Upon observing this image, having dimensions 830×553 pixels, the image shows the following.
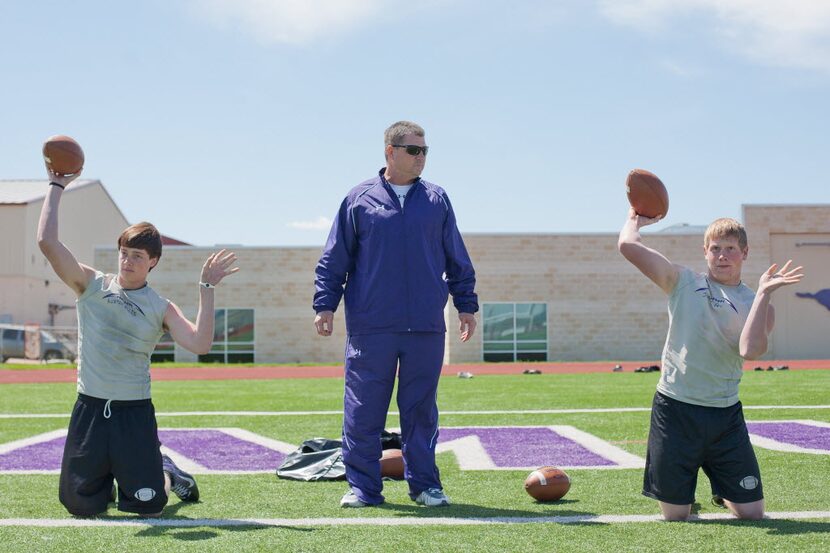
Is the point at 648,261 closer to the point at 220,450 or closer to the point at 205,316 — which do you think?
the point at 205,316

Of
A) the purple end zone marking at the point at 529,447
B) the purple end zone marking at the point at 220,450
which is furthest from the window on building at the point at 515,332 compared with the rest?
the purple end zone marking at the point at 220,450

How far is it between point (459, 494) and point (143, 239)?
2.33 metres

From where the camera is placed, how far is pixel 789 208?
125 ft

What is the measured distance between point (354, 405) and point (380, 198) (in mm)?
1171

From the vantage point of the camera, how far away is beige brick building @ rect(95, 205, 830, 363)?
123ft

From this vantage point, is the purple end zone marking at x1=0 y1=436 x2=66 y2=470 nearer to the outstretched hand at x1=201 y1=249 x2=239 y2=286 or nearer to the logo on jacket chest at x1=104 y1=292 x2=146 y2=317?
the logo on jacket chest at x1=104 y1=292 x2=146 y2=317

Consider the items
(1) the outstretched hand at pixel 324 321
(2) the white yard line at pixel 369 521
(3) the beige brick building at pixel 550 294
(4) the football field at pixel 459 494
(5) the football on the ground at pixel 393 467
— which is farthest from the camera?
(3) the beige brick building at pixel 550 294

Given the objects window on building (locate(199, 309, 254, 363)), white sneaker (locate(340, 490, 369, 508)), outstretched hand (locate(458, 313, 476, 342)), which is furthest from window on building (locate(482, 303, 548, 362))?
white sneaker (locate(340, 490, 369, 508))

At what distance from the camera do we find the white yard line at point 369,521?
448cm

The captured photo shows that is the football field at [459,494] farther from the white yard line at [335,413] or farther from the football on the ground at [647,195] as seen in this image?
the football on the ground at [647,195]

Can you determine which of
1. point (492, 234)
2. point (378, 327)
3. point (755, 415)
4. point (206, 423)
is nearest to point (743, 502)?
point (378, 327)

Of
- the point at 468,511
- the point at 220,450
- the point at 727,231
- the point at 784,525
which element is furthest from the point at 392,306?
the point at 220,450

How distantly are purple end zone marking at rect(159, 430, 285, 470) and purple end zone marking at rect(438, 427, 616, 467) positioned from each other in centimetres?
169

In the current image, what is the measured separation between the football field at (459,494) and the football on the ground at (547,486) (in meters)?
0.06
